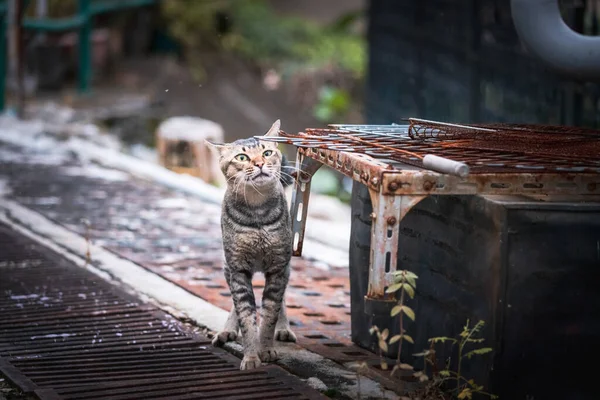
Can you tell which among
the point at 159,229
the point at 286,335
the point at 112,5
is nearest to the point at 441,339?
the point at 286,335

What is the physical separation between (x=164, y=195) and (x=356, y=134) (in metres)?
4.52

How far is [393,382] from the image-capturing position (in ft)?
16.7

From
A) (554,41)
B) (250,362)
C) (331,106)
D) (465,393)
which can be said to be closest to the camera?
(465,393)

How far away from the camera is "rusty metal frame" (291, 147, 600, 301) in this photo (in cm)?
427

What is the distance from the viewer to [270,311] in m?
5.46

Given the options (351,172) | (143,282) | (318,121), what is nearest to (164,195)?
(143,282)

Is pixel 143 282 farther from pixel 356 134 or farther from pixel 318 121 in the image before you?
pixel 318 121

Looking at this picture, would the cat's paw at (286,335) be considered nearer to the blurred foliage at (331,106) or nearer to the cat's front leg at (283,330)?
the cat's front leg at (283,330)

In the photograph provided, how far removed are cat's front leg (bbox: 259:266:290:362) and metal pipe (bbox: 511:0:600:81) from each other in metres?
2.00

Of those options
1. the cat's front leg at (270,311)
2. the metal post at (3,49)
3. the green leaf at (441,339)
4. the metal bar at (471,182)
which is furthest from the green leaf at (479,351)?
the metal post at (3,49)

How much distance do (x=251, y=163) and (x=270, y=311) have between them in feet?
2.54

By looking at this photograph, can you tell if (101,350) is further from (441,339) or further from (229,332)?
(441,339)

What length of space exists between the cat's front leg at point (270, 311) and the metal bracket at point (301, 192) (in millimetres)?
360

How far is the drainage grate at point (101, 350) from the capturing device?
4.97 meters
